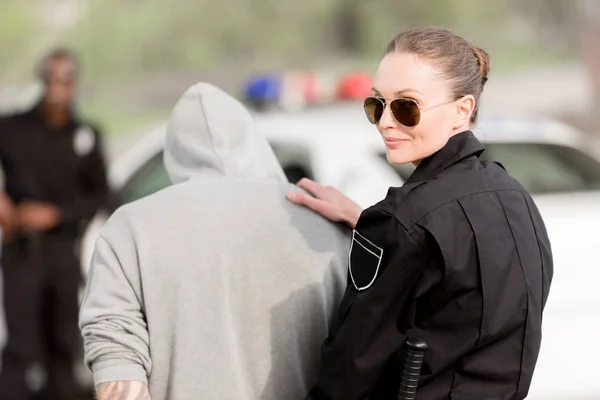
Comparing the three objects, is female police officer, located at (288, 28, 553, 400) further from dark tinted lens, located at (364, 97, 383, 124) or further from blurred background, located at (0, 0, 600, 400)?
blurred background, located at (0, 0, 600, 400)

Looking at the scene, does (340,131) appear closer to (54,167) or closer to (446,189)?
(54,167)

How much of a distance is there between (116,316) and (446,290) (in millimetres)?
649

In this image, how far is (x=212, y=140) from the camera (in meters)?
2.21

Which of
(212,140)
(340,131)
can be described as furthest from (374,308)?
(340,131)

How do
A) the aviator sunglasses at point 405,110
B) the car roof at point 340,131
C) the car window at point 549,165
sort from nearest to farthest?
the aviator sunglasses at point 405,110
the car roof at point 340,131
the car window at point 549,165

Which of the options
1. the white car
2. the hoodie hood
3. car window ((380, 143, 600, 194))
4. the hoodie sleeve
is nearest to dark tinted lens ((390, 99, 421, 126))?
the hoodie hood

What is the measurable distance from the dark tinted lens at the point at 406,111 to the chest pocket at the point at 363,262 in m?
0.22

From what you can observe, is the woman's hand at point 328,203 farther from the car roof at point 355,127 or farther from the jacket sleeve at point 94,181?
the jacket sleeve at point 94,181

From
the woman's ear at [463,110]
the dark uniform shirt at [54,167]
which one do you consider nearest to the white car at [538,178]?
the dark uniform shirt at [54,167]

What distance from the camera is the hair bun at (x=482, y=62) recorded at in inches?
76.8

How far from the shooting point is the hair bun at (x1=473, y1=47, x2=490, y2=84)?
76.8 inches

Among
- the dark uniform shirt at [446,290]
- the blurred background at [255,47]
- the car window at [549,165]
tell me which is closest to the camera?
the dark uniform shirt at [446,290]

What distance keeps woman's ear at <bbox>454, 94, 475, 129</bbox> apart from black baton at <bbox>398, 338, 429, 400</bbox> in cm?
41

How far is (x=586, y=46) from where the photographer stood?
10203 mm
